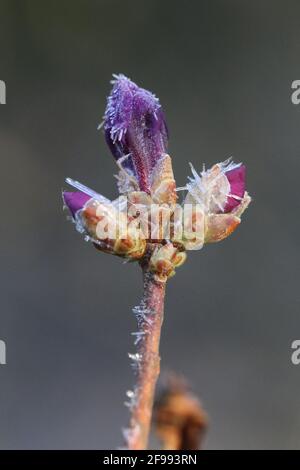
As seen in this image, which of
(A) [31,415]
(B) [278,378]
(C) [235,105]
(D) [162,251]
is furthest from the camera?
(C) [235,105]

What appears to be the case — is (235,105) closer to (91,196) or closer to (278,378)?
(278,378)

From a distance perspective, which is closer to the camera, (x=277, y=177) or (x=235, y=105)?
(x=277, y=177)

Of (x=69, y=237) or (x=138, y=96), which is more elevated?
(x=69, y=237)

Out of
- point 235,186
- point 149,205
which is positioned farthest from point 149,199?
point 235,186

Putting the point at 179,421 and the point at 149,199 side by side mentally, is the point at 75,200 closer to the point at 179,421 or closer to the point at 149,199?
the point at 149,199

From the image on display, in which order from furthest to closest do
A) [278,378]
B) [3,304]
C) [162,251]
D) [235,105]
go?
[235,105] < [3,304] < [278,378] < [162,251]

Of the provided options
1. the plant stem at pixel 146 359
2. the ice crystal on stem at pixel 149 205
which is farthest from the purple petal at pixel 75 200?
the plant stem at pixel 146 359

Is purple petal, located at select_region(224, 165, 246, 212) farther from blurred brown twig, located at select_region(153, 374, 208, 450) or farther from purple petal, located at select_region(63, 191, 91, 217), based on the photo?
blurred brown twig, located at select_region(153, 374, 208, 450)

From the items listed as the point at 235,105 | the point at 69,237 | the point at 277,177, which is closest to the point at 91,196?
the point at 69,237

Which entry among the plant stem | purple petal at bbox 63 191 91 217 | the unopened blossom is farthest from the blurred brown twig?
purple petal at bbox 63 191 91 217
